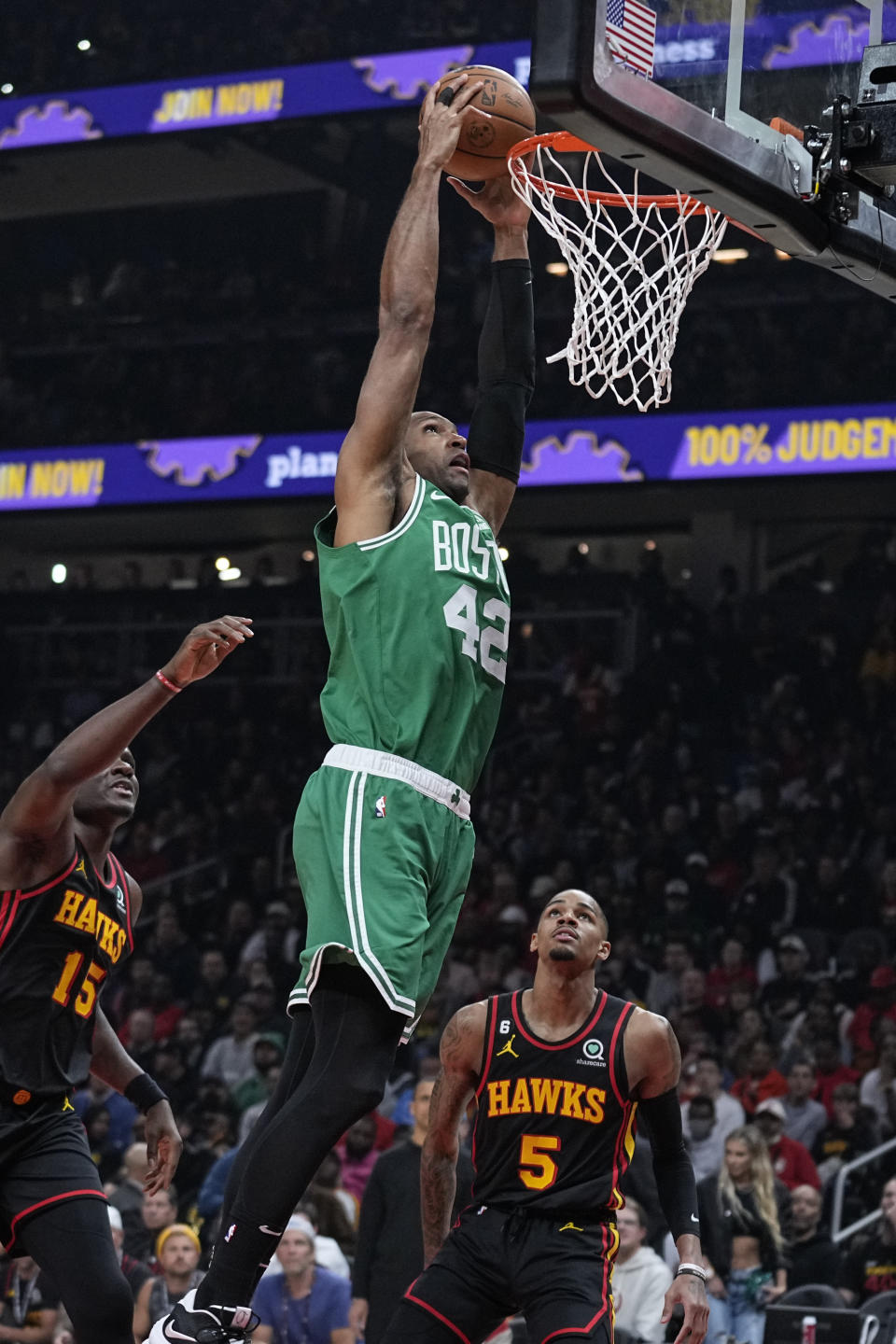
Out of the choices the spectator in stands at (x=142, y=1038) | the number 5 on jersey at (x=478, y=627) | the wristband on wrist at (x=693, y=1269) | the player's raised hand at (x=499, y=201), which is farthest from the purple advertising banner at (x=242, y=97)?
the wristband on wrist at (x=693, y=1269)

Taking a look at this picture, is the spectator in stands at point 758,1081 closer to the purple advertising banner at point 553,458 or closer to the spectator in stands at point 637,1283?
the spectator in stands at point 637,1283

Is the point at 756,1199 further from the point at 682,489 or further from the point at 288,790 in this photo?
the point at 288,790

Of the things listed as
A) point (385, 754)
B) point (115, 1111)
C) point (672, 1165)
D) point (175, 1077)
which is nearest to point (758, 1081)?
point (115, 1111)

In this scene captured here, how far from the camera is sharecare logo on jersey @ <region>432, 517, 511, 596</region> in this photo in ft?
15.6

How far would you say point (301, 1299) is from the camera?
928 centimetres

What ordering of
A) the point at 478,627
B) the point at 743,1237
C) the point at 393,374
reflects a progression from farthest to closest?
the point at 743,1237 < the point at 478,627 < the point at 393,374

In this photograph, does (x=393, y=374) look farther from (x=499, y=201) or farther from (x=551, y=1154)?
(x=551, y=1154)

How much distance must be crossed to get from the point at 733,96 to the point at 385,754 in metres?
2.21

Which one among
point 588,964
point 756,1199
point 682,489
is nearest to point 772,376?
point 682,489

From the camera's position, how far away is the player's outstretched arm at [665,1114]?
5.83 m

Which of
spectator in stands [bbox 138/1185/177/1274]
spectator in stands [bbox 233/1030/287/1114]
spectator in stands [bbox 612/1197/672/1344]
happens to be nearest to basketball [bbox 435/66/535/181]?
spectator in stands [bbox 612/1197/672/1344]

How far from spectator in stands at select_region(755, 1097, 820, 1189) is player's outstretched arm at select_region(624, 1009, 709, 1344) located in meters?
5.15

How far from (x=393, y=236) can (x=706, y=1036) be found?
9116mm

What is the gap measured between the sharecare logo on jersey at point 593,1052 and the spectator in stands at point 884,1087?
21.4 ft
